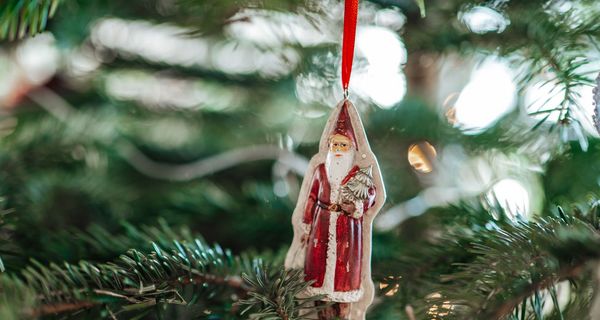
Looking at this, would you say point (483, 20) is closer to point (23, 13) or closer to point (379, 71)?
point (379, 71)

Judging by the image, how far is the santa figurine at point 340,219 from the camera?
1.43 ft

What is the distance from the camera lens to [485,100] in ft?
2.87

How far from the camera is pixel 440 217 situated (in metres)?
0.61

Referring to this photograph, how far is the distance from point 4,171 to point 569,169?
1.92 feet

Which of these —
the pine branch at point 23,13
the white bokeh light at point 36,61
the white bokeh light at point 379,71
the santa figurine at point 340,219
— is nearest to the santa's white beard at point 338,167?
the santa figurine at point 340,219

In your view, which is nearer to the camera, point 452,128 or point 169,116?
point 452,128

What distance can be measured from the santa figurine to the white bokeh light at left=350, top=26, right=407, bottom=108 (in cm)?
31

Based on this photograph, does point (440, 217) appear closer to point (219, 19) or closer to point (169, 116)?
point (219, 19)

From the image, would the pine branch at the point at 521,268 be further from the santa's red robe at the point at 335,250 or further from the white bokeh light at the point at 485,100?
the white bokeh light at the point at 485,100

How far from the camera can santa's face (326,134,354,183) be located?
0.45 meters

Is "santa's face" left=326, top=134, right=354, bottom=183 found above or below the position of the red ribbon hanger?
below

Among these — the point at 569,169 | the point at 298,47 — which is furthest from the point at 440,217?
the point at 298,47

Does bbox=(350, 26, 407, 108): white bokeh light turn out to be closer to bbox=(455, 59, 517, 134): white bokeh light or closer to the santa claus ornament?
bbox=(455, 59, 517, 134): white bokeh light

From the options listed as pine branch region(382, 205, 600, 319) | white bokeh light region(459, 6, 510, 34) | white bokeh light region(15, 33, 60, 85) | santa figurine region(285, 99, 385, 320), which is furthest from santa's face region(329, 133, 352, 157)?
white bokeh light region(15, 33, 60, 85)
